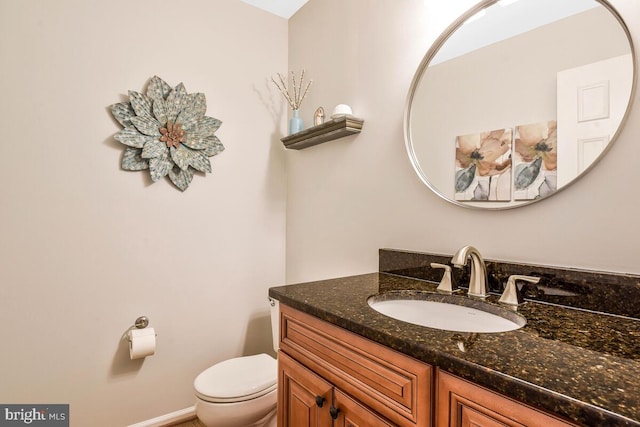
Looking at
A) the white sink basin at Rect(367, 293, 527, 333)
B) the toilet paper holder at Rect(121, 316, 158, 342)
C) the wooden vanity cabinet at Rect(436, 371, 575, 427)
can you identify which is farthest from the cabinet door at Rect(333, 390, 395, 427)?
the toilet paper holder at Rect(121, 316, 158, 342)

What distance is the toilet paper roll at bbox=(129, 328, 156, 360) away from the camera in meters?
1.71

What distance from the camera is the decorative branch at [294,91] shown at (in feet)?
7.05

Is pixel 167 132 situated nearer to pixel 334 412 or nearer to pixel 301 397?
pixel 301 397

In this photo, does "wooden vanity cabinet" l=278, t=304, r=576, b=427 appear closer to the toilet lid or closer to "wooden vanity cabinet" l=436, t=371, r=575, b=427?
"wooden vanity cabinet" l=436, t=371, r=575, b=427

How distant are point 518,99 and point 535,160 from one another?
0.22 m

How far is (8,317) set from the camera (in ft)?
5.06

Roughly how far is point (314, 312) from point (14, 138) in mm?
1675

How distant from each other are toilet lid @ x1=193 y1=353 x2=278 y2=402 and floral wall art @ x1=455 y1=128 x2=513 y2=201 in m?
1.26

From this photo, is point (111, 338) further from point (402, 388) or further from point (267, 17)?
point (267, 17)

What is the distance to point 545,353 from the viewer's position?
639mm

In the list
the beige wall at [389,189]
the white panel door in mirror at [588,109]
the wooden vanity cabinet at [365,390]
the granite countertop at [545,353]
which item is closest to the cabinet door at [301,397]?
the wooden vanity cabinet at [365,390]

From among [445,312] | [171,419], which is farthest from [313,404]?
[171,419]

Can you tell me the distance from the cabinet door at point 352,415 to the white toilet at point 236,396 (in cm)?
59

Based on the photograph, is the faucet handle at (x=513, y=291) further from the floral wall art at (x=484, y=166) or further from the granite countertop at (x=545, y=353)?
the floral wall art at (x=484, y=166)
